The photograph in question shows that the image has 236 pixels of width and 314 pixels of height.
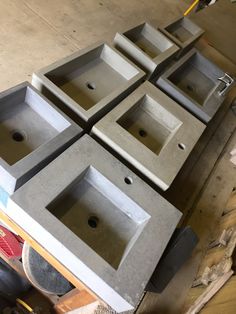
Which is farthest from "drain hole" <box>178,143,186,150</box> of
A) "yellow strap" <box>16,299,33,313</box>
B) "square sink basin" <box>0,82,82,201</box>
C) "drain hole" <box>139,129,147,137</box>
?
"yellow strap" <box>16,299,33,313</box>

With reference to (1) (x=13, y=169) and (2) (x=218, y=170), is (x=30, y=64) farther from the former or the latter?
(2) (x=218, y=170)

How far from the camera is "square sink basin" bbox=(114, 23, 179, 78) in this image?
1.83 metres

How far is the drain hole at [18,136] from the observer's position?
133 centimetres

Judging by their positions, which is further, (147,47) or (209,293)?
(147,47)

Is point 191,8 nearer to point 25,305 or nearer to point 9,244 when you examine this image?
point 9,244

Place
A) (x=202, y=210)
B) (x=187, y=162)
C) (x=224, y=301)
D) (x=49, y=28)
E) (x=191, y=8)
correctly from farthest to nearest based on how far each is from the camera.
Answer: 1. (x=191, y=8)
2. (x=49, y=28)
3. (x=187, y=162)
4. (x=202, y=210)
5. (x=224, y=301)

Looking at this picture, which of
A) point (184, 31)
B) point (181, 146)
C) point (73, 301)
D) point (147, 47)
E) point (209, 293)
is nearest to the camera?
point (209, 293)

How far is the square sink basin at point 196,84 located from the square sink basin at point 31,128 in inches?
28.1

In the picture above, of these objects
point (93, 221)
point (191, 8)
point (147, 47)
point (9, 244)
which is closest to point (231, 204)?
point (93, 221)

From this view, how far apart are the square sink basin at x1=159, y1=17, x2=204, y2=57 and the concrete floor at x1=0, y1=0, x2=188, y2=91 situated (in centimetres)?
41

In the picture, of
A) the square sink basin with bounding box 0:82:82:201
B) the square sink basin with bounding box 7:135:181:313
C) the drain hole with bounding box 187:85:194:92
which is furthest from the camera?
the drain hole with bounding box 187:85:194:92

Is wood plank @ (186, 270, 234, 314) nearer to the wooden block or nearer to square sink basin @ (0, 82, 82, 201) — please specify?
the wooden block

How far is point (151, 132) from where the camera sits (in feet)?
5.47

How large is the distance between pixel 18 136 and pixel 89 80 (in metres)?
0.52
